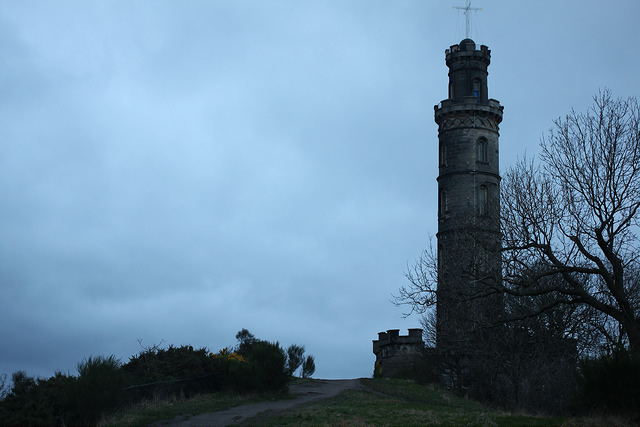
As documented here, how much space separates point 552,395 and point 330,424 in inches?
447

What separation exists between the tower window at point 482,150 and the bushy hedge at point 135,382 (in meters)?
27.6

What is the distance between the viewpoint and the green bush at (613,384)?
1661 centimetres

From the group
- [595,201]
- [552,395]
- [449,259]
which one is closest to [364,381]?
[449,259]

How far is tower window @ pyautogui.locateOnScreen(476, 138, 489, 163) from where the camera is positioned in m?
51.1

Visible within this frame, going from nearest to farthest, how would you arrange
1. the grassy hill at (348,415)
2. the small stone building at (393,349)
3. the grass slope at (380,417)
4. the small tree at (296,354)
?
the grass slope at (380,417) → the grassy hill at (348,415) → the small tree at (296,354) → the small stone building at (393,349)

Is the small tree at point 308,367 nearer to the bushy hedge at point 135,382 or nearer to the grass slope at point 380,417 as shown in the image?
the bushy hedge at point 135,382

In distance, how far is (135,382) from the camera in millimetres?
25172

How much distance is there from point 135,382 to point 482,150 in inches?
1353

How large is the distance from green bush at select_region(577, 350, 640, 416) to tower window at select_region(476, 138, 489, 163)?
34167 millimetres

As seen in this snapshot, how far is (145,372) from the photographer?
1078 inches

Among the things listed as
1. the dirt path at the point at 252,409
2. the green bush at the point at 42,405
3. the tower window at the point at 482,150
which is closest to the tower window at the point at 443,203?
the tower window at the point at 482,150

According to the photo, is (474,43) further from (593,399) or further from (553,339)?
(593,399)

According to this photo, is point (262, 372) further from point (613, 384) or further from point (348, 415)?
point (613, 384)

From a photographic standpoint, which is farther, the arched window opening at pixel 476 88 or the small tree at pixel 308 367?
the arched window opening at pixel 476 88
